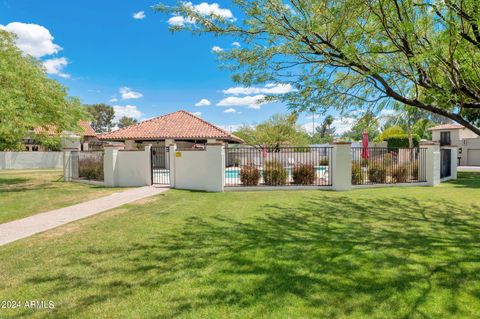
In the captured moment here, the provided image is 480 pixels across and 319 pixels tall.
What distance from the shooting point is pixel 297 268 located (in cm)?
446

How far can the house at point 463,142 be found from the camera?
117ft

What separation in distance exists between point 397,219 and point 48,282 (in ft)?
24.6

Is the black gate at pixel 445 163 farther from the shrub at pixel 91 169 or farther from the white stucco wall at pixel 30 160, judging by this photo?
the white stucco wall at pixel 30 160

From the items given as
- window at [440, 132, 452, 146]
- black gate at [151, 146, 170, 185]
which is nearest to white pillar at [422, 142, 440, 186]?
black gate at [151, 146, 170, 185]

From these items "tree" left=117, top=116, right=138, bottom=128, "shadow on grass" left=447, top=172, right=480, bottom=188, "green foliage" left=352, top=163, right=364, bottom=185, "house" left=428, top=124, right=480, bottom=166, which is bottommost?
"shadow on grass" left=447, top=172, right=480, bottom=188

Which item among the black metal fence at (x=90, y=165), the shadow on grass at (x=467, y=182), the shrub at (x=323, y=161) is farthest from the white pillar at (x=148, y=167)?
the shadow on grass at (x=467, y=182)

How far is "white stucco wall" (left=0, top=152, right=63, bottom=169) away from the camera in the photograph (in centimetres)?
3102

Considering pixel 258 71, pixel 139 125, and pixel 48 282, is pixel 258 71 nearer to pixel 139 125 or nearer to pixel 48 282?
pixel 48 282

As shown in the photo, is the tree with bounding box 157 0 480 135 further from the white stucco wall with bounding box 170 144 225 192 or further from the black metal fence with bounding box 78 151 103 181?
the black metal fence with bounding box 78 151 103 181

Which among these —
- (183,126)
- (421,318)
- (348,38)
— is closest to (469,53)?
(348,38)

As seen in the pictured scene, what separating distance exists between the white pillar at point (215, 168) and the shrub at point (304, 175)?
11.5 feet

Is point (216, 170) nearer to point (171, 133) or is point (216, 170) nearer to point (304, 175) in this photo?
point (304, 175)

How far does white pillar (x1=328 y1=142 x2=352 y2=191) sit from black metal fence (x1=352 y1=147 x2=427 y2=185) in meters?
1.06

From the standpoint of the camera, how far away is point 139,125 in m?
28.5
